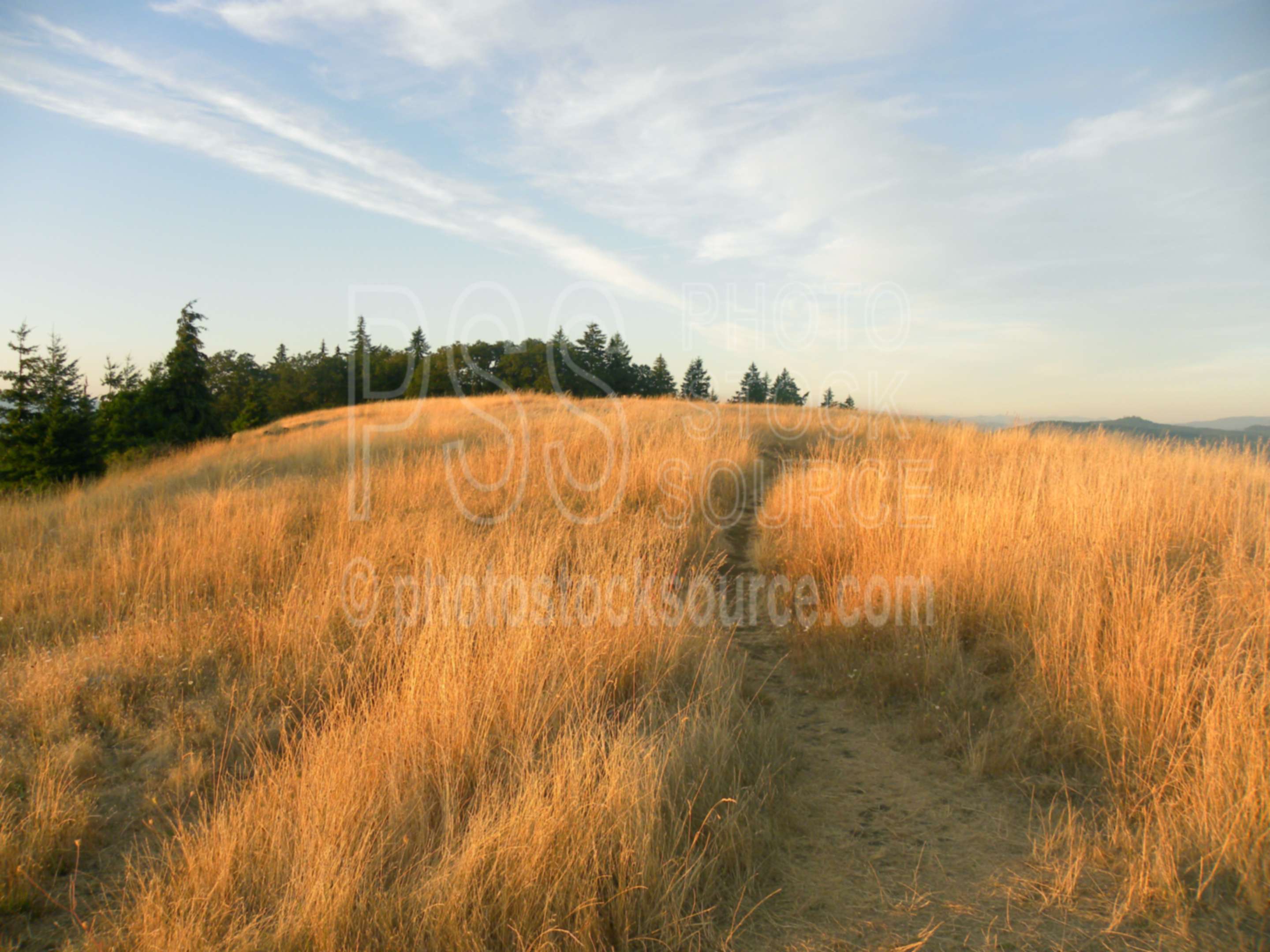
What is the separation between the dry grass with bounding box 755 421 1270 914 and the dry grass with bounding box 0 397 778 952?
1117 mm

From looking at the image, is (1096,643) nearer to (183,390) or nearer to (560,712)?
(560,712)

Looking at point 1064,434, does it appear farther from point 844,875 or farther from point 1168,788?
point 844,875

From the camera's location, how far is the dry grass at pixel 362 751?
2037mm

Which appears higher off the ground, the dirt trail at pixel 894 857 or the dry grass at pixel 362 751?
the dry grass at pixel 362 751

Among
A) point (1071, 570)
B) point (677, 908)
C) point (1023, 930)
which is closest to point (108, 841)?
point (677, 908)

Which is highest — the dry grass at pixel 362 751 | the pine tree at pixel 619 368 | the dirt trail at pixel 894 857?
the pine tree at pixel 619 368

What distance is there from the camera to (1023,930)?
210 centimetres

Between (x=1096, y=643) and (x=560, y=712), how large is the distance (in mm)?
2957

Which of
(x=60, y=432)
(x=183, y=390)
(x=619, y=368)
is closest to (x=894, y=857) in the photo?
(x=60, y=432)

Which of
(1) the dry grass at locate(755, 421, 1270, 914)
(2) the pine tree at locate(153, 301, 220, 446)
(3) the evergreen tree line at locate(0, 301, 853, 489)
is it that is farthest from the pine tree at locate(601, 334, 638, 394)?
(1) the dry grass at locate(755, 421, 1270, 914)

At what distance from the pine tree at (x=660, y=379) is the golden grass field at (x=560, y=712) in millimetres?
44677

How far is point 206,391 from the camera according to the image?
29938mm

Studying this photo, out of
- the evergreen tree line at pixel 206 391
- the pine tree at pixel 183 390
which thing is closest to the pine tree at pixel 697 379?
the evergreen tree line at pixel 206 391

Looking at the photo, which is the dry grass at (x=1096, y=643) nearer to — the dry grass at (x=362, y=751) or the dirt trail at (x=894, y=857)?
the dirt trail at (x=894, y=857)
